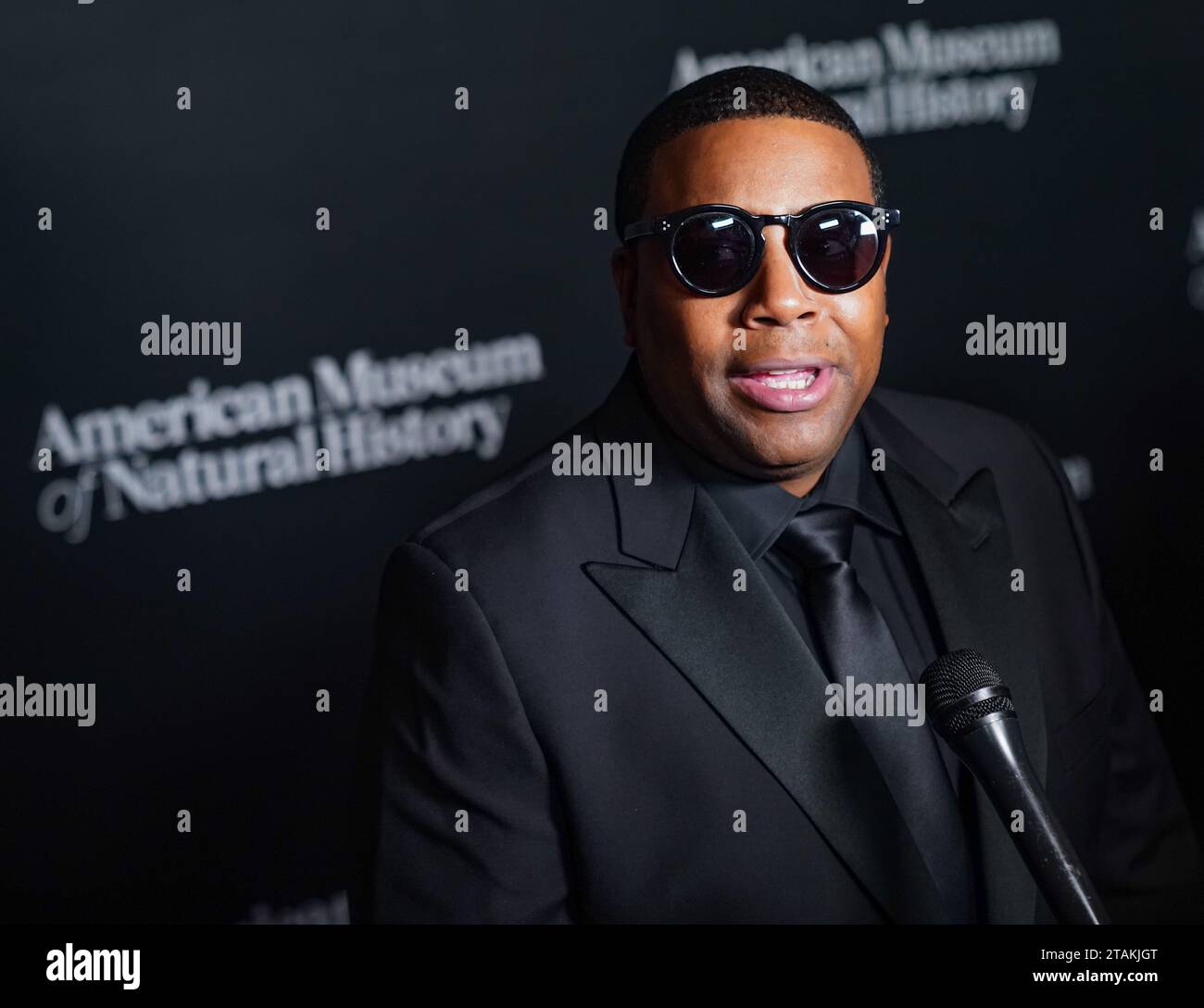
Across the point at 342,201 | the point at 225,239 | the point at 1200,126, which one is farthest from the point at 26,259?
the point at 1200,126

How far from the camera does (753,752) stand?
1689mm

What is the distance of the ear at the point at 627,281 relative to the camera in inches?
71.6

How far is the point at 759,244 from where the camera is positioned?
5.54ft

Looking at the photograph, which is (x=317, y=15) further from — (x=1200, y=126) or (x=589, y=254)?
(x=1200, y=126)

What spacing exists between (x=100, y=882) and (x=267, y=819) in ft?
0.97

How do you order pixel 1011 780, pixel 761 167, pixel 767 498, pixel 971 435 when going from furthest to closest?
pixel 971 435
pixel 767 498
pixel 761 167
pixel 1011 780

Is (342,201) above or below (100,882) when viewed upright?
above

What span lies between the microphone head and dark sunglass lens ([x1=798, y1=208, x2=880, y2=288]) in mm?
572

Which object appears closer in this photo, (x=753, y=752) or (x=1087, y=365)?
(x=753, y=752)

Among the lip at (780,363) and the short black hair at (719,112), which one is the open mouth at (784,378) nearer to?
the lip at (780,363)

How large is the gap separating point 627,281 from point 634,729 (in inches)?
26.4
